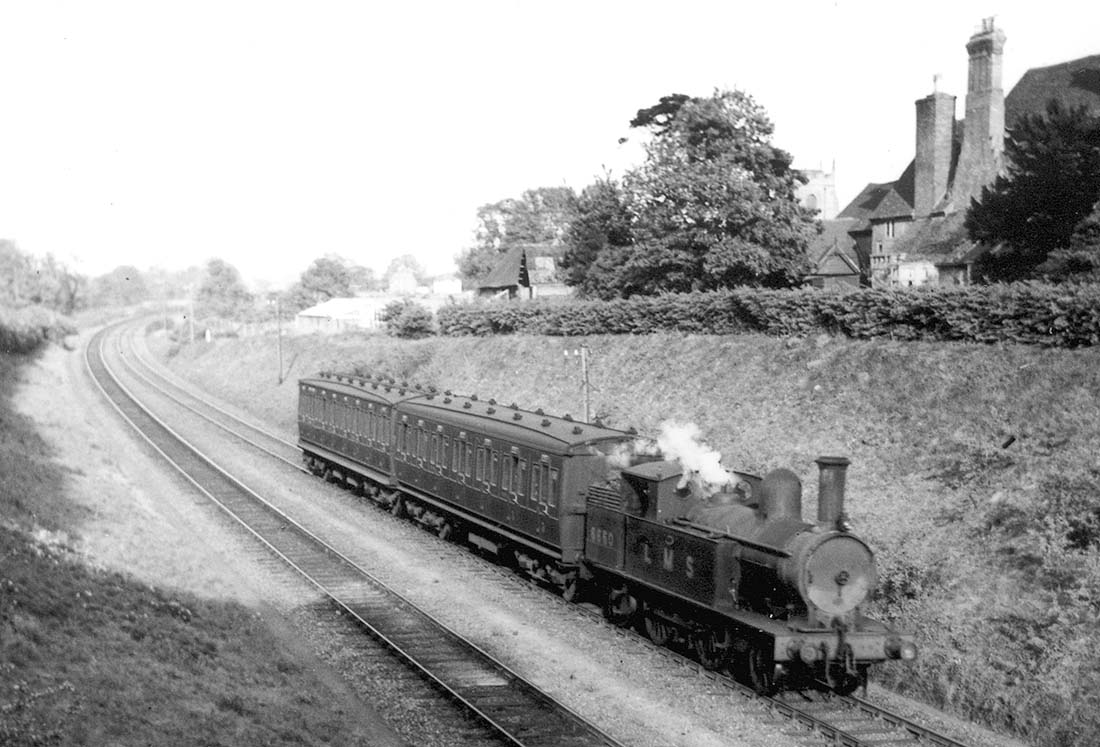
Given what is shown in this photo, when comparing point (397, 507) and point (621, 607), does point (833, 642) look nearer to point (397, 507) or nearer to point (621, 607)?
point (621, 607)

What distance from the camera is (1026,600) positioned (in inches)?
599

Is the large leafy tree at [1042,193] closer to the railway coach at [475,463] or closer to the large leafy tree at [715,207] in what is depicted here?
the large leafy tree at [715,207]

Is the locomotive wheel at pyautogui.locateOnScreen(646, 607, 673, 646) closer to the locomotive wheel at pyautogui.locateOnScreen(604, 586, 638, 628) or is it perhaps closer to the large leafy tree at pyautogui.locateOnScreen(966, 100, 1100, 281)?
the locomotive wheel at pyautogui.locateOnScreen(604, 586, 638, 628)

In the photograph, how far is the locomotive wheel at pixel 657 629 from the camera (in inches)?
597

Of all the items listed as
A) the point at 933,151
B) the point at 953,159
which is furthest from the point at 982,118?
the point at 953,159

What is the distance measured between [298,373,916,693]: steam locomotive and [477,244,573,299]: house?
45349 millimetres

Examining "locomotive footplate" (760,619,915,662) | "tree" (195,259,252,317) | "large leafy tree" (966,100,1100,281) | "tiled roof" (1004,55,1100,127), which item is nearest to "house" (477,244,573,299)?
"tiled roof" (1004,55,1100,127)

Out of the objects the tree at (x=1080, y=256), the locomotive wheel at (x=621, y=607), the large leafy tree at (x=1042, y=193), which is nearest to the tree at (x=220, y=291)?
the large leafy tree at (x=1042, y=193)

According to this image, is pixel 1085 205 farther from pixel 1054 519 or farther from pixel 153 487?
pixel 153 487

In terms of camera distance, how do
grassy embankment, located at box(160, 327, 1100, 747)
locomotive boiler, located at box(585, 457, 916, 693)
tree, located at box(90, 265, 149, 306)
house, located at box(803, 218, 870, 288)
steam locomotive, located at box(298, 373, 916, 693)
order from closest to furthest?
locomotive boiler, located at box(585, 457, 916, 693), steam locomotive, located at box(298, 373, 916, 693), grassy embankment, located at box(160, 327, 1100, 747), house, located at box(803, 218, 870, 288), tree, located at box(90, 265, 149, 306)

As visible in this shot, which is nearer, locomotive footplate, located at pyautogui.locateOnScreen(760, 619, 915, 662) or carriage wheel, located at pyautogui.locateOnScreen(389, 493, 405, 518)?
locomotive footplate, located at pyautogui.locateOnScreen(760, 619, 915, 662)

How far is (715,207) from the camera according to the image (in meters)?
39.6

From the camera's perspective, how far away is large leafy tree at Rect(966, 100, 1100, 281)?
33.3 meters

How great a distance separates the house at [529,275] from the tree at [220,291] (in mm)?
39903
